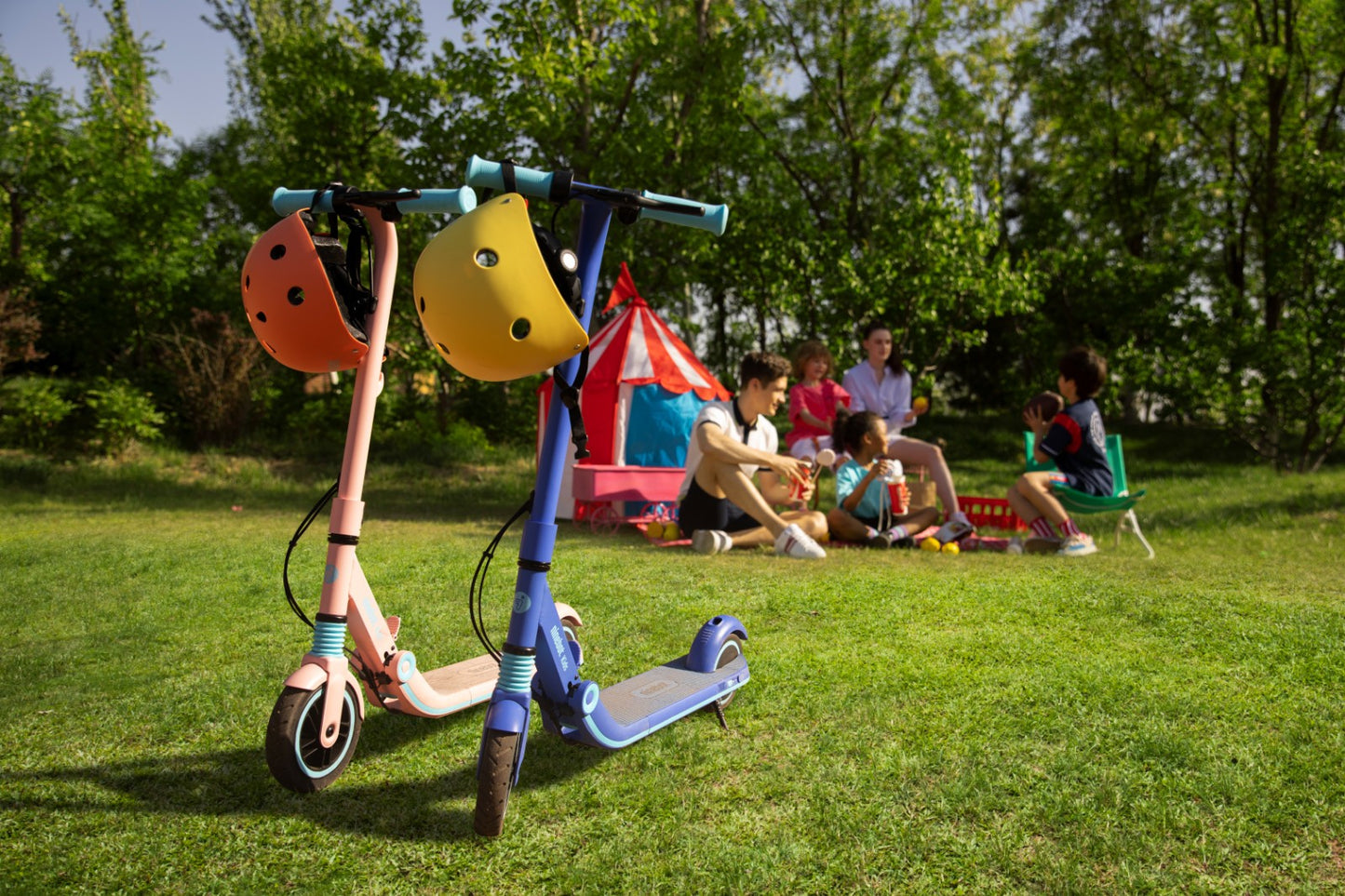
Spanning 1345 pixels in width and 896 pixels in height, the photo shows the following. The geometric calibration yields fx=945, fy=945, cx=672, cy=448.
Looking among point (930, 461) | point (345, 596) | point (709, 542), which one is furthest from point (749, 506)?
point (345, 596)

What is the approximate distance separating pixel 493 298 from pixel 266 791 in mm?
1574

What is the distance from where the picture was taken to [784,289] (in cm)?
1166

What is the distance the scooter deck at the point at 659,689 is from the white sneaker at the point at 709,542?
8.95 ft

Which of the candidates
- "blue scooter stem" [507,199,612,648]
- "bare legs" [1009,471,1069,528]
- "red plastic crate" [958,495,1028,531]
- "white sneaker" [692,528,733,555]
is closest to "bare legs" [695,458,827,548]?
"white sneaker" [692,528,733,555]

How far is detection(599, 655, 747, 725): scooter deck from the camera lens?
2840 millimetres

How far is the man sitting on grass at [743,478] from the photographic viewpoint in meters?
6.02

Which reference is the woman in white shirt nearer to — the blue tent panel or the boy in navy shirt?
the boy in navy shirt

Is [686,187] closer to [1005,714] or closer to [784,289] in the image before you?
[784,289]

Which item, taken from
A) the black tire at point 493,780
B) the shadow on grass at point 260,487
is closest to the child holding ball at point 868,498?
the shadow on grass at point 260,487

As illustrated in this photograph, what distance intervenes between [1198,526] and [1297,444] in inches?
308

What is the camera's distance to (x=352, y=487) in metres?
2.72

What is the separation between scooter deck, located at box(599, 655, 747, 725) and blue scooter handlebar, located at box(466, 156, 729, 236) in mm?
1419

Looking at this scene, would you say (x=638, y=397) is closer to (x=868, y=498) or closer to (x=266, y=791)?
(x=868, y=498)

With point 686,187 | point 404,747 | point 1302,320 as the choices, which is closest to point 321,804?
point 404,747
